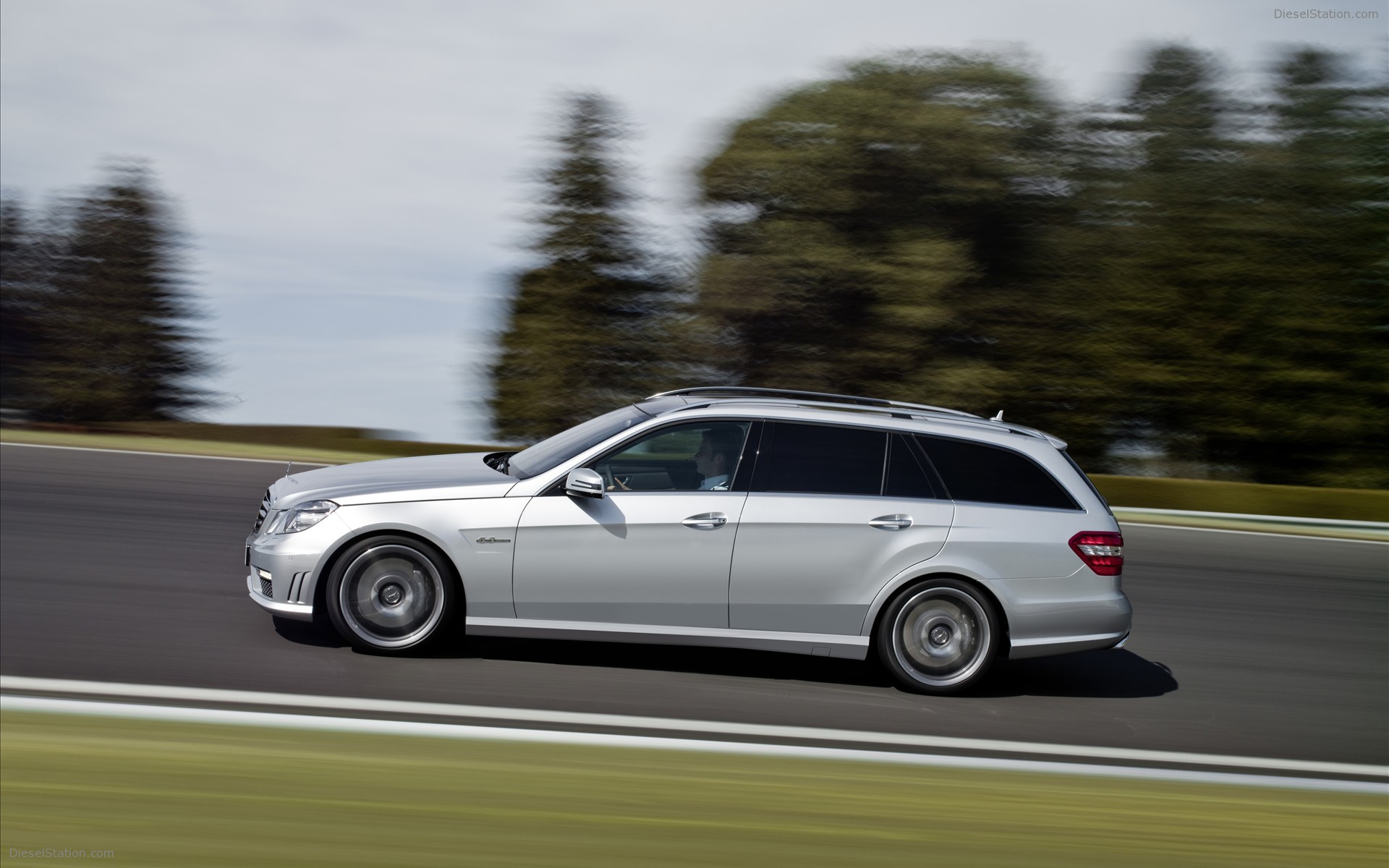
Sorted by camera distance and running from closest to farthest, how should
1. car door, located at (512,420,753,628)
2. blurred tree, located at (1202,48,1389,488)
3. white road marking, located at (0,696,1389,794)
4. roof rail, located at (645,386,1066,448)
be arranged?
white road marking, located at (0,696,1389,794) < car door, located at (512,420,753,628) < roof rail, located at (645,386,1066,448) < blurred tree, located at (1202,48,1389,488)

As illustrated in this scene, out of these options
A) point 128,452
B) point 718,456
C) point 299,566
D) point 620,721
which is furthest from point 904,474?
point 128,452

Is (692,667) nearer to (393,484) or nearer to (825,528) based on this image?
(825,528)

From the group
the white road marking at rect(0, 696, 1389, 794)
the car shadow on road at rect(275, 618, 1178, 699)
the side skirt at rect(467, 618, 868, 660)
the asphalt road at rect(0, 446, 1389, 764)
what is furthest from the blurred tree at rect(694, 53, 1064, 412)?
the white road marking at rect(0, 696, 1389, 794)

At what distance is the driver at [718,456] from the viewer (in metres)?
7.30

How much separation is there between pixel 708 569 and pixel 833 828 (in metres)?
2.51

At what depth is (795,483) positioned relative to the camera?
24.1 ft

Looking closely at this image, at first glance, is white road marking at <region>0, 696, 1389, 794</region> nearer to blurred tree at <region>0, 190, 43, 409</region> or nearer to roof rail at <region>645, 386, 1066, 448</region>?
roof rail at <region>645, 386, 1066, 448</region>

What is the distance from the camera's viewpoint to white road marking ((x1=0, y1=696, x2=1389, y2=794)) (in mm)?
5559

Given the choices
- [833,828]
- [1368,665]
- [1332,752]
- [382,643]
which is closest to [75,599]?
[382,643]

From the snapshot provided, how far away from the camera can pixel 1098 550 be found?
750 centimetres

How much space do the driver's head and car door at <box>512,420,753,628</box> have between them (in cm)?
29

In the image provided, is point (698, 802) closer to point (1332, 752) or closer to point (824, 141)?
point (1332, 752)

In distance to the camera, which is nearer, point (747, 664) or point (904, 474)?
point (904, 474)

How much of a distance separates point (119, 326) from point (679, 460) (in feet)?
131
